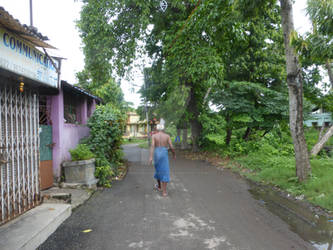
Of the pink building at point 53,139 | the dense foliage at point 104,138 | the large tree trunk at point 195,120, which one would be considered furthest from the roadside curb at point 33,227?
the large tree trunk at point 195,120

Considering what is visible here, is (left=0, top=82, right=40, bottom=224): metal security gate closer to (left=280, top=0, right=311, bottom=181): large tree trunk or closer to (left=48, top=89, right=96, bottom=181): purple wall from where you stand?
(left=48, top=89, right=96, bottom=181): purple wall

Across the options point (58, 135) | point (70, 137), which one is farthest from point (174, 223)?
point (70, 137)

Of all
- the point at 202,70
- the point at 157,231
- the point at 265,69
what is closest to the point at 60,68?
the point at 157,231

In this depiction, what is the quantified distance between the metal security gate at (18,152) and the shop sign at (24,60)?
0.47 metres

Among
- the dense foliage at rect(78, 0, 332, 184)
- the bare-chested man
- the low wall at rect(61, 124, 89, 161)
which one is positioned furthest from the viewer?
the dense foliage at rect(78, 0, 332, 184)

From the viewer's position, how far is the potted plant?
6609 millimetres

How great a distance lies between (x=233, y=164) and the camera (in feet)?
37.5

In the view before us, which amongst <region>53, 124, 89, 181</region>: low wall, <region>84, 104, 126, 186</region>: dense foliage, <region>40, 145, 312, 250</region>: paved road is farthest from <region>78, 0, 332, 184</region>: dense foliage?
<region>53, 124, 89, 181</region>: low wall

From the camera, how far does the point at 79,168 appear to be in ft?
21.7

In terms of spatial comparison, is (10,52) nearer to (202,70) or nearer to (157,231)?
(157,231)

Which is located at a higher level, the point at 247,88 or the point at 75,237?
the point at 247,88

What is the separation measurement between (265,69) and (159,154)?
10373 mm

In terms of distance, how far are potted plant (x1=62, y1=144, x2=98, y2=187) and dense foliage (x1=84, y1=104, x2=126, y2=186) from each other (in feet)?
1.20

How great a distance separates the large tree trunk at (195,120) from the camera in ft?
55.4
